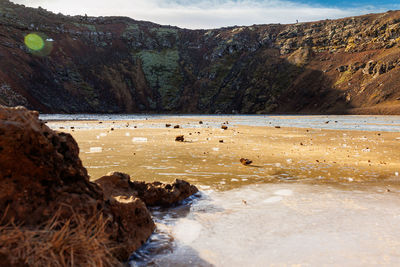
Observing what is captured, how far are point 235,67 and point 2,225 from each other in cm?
10857

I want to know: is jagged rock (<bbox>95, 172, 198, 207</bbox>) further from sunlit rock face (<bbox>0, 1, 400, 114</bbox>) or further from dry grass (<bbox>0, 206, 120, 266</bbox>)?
sunlit rock face (<bbox>0, 1, 400, 114</bbox>)

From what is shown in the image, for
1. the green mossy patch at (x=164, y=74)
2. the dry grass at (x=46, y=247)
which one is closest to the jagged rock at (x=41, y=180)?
the dry grass at (x=46, y=247)

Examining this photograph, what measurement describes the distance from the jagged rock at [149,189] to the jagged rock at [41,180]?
1527mm

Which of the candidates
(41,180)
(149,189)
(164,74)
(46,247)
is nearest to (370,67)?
(164,74)

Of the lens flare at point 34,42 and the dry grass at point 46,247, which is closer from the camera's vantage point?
the dry grass at point 46,247

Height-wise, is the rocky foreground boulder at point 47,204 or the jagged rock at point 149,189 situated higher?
the rocky foreground boulder at point 47,204

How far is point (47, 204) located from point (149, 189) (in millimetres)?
2818

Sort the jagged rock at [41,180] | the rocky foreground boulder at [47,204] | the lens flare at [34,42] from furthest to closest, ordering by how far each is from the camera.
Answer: the lens flare at [34,42], the jagged rock at [41,180], the rocky foreground boulder at [47,204]

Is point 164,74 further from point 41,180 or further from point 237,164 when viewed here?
point 41,180

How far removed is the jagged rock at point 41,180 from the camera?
10.2ft

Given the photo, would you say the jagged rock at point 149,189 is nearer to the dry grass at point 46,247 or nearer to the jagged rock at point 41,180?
the jagged rock at point 41,180

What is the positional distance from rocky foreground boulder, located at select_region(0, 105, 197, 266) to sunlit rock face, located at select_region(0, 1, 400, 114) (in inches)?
2863

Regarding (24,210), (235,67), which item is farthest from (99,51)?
(24,210)

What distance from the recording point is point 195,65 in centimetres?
11888
